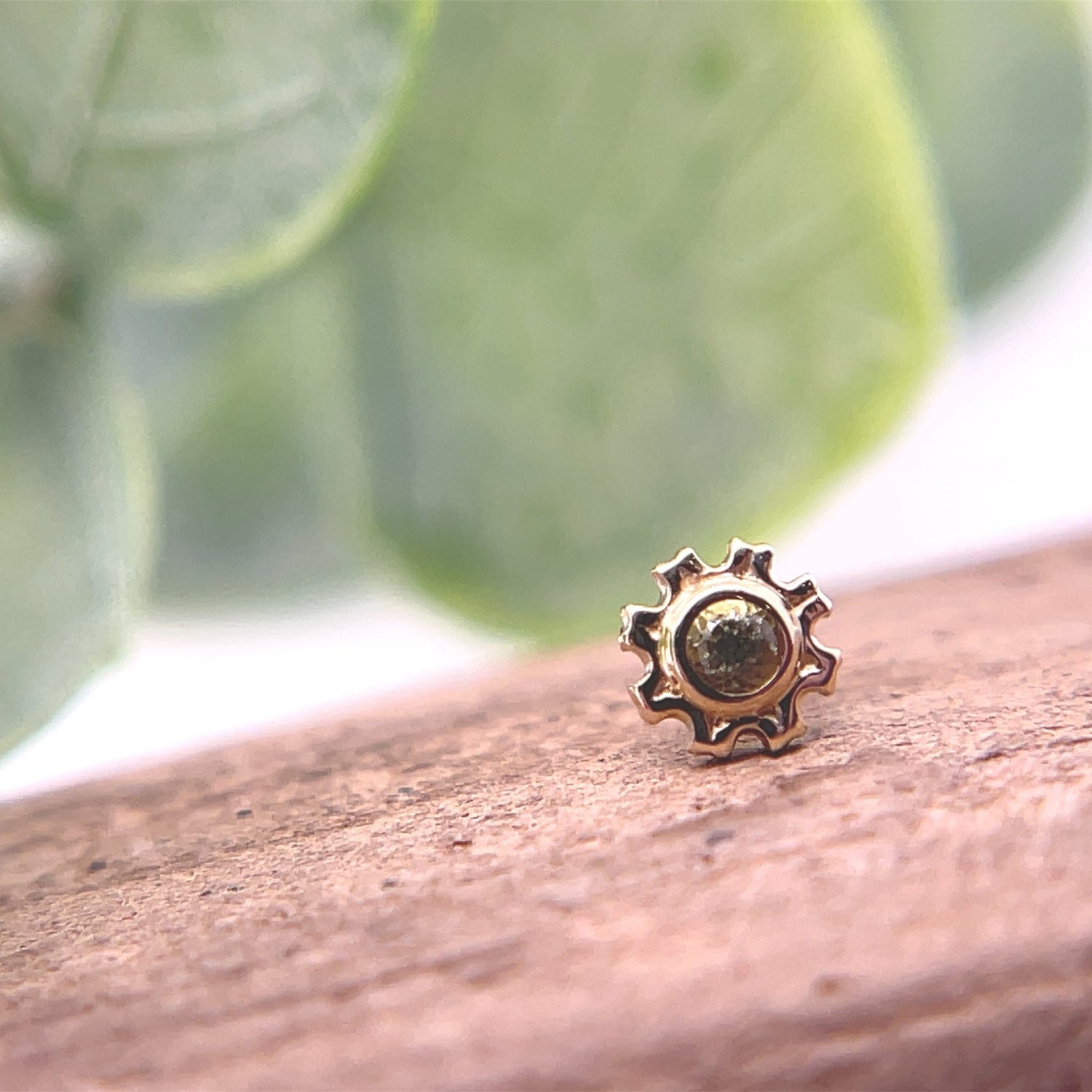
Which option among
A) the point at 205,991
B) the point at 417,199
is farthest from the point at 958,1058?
the point at 417,199

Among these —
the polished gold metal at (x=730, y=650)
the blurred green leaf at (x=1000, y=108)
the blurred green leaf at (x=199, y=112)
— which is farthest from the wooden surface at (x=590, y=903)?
the blurred green leaf at (x=1000, y=108)

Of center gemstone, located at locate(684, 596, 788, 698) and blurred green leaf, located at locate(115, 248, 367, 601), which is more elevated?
blurred green leaf, located at locate(115, 248, 367, 601)

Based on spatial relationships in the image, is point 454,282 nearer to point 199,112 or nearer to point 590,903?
point 199,112

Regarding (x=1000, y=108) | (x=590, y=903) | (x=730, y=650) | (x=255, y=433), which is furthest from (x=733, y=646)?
(x=1000, y=108)

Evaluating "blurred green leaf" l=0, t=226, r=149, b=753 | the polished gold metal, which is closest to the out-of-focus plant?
"blurred green leaf" l=0, t=226, r=149, b=753

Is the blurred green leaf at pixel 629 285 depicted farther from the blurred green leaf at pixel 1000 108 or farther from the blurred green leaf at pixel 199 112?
the blurred green leaf at pixel 1000 108

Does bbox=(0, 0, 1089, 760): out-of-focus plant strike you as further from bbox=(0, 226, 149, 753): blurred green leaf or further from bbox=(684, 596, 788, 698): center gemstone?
bbox=(684, 596, 788, 698): center gemstone
